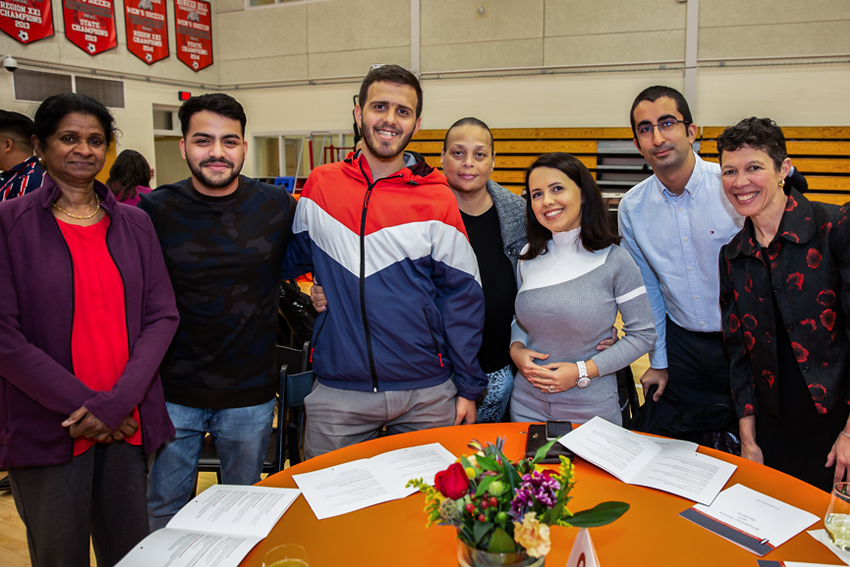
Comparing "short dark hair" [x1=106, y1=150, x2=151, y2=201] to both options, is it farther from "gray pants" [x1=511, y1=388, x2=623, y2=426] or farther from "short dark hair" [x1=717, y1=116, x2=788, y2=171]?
"short dark hair" [x1=717, y1=116, x2=788, y2=171]

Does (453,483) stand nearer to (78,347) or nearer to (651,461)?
(651,461)

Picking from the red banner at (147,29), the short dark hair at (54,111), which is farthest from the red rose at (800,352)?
the red banner at (147,29)

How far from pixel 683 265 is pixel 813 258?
595 mm

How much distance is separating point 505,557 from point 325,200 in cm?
141

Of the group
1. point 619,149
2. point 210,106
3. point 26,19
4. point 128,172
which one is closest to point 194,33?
point 26,19

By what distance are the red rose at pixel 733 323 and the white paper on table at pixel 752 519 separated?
749 mm

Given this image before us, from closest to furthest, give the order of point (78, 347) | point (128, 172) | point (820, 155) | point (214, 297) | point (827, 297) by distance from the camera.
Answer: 1. point (78, 347)
2. point (827, 297)
3. point (214, 297)
4. point (128, 172)
5. point (820, 155)

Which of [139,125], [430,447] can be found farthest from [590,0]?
[430,447]

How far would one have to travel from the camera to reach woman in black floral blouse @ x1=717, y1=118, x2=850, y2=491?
5.99 feet

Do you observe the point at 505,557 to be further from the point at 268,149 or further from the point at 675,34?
the point at 268,149

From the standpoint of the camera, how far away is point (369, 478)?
1509mm

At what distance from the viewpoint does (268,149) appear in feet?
40.1

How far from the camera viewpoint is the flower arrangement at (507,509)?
94 centimetres

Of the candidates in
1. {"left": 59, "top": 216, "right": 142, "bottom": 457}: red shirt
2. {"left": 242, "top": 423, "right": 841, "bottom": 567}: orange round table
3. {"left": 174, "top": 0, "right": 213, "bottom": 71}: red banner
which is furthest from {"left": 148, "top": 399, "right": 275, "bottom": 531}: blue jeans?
{"left": 174, "top": 0, "right": 213, "bottom": 71}: red banner
